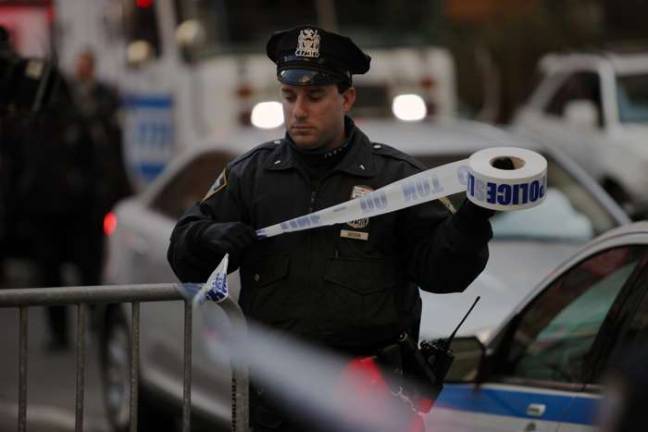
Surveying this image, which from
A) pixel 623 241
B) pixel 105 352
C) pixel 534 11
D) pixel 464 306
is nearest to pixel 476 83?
pixel 534 11

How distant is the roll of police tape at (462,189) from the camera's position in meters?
3.60

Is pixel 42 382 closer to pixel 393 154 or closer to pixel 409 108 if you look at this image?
pixel 409 108

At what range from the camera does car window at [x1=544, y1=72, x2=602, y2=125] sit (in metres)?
12.4

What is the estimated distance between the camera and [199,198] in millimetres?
7523

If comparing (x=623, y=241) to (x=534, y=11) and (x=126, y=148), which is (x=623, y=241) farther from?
(x=534, y=11)

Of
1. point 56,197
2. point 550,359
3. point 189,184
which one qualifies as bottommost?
point 56,197

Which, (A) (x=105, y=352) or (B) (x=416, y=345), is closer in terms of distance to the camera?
(B) (x=416, y=345)

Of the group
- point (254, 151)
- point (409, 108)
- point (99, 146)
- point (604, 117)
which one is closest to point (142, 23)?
point (409, 108)

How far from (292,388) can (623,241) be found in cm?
109

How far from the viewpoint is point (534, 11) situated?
2439cm

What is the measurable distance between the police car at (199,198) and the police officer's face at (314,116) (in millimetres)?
2303

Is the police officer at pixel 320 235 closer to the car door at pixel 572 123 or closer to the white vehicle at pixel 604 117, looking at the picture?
the white vehicle at pixel 604 117

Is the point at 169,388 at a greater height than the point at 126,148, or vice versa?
the point at 169,388

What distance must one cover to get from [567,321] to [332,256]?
114cm
